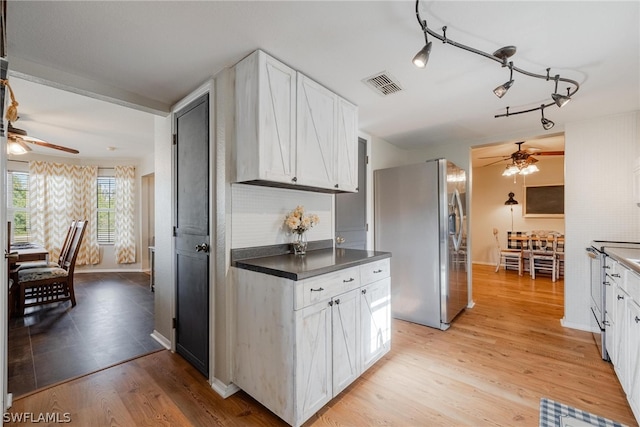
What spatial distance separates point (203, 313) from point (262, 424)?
0.89 meters

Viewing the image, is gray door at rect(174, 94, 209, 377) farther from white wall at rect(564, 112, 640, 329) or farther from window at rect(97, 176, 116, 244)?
window at rect(97, 176, 116, 244)

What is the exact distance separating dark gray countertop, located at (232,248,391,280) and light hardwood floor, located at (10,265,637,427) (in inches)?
35.3

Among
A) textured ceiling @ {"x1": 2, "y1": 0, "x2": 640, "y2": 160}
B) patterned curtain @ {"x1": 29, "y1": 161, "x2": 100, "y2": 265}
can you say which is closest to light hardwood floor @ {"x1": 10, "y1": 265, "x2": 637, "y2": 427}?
textured ceiling @ {"x1": 2, "y1": 0, "x2": 640, "y2": 160}

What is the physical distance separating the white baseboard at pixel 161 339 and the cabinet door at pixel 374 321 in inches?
70.5

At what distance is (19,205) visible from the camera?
5.24 m

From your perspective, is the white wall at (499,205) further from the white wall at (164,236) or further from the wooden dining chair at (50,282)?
the wooden dining chair at (50,282)

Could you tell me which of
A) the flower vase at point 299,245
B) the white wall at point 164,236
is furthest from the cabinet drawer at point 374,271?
the white wall at point 164,236

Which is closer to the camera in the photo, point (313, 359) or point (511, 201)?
point (313, 359)

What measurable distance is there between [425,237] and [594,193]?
1851 mm

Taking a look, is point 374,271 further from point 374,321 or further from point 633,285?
point 633,285

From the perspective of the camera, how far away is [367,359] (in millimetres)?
2197

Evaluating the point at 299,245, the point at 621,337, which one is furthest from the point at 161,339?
the point at 621,337

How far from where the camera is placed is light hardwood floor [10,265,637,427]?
177cm

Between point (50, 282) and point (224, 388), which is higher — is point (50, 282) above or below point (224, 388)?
above
